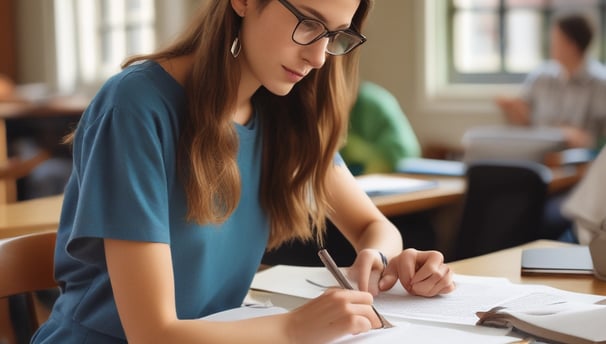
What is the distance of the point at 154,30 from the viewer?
843 centimetres

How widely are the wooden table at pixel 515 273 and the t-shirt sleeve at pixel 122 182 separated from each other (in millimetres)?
722

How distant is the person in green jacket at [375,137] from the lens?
13.9ft

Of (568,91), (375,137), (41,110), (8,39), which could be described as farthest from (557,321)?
(8,39)

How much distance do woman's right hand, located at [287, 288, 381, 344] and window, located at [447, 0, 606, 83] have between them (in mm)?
4725

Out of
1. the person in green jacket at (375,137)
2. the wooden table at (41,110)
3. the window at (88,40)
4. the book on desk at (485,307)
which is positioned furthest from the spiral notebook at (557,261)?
the window at (88,40)

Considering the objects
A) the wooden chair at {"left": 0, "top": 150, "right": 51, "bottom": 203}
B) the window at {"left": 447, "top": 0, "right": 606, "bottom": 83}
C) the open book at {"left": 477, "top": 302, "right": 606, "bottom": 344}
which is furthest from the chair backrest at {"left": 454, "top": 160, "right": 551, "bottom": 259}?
the window at {"left": 447, "top": 0, "right": 606, "bottom": 83}

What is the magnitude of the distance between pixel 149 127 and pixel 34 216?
151 centimetres

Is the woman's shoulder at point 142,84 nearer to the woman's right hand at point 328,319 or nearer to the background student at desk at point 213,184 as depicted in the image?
the background student at desk at point 213,184

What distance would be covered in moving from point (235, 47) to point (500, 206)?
2.18 metres

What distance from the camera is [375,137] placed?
4332 mm

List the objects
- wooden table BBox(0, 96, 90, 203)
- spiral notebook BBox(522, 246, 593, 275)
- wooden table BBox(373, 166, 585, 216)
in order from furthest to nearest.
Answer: wooden table BBox(0, 96, 90, 203), wooden table BBox(373, 166, 585, 216), spiral notebook BBox(522, 246, 593, 275)

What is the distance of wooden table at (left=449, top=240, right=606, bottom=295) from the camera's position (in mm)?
1657

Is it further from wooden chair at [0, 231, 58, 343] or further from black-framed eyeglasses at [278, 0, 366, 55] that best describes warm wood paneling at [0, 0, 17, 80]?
black-framed eyeglasses at [278, 0, 366, 55]

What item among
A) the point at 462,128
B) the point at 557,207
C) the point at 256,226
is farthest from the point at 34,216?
the point at 462,128
